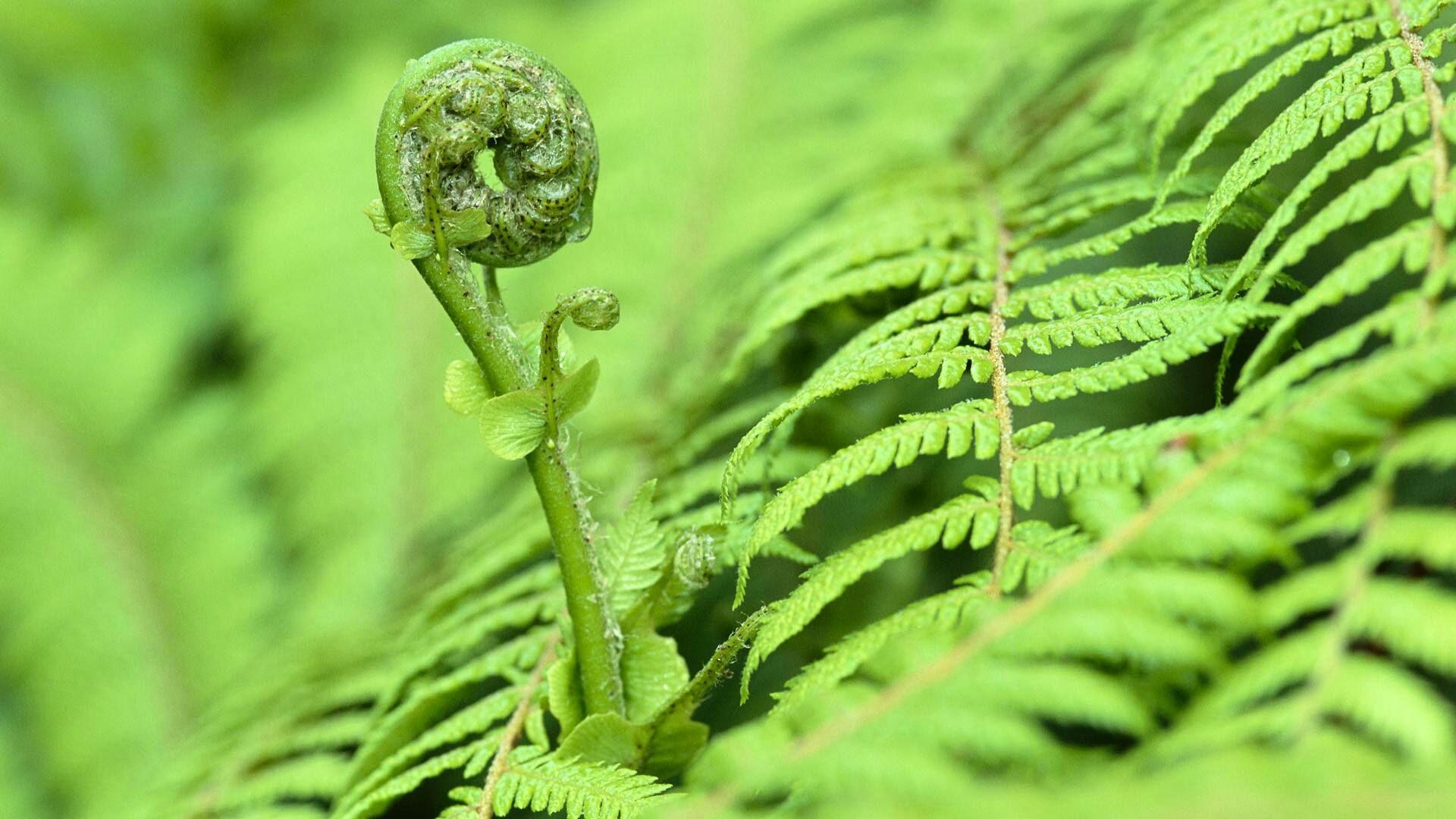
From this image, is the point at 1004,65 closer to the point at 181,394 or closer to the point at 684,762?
the point at 684,762

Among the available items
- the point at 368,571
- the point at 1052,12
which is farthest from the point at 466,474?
the point at 1052,12

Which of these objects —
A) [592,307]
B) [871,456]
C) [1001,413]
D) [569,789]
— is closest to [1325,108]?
[1001,413]

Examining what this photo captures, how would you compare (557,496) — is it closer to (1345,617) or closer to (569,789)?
(569,789)

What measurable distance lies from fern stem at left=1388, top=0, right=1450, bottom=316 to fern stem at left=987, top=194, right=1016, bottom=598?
0.28 metres

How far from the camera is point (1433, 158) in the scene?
→ 0.73 meters

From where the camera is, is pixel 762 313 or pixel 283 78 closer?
pixel 762 313

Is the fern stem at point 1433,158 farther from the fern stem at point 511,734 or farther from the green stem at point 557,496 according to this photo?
the fern stem at point 511,734

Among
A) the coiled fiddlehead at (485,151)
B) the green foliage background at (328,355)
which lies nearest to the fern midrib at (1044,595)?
the coiled fiddlehead at (485,151)

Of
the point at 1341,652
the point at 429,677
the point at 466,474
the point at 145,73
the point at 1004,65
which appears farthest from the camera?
the point at 145,73

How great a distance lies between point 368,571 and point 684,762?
1.34m

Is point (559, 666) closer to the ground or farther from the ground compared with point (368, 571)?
closer to the ground

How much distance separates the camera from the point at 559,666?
3.08ft

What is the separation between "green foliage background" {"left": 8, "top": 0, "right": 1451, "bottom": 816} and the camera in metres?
1.99

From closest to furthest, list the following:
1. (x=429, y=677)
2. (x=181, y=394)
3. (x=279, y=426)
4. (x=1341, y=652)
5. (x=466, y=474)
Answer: (x=1341, y=652)
(x=429, y=677)
(x=466, y=474)
(x=279, y=426)
(x=181, y=394)
